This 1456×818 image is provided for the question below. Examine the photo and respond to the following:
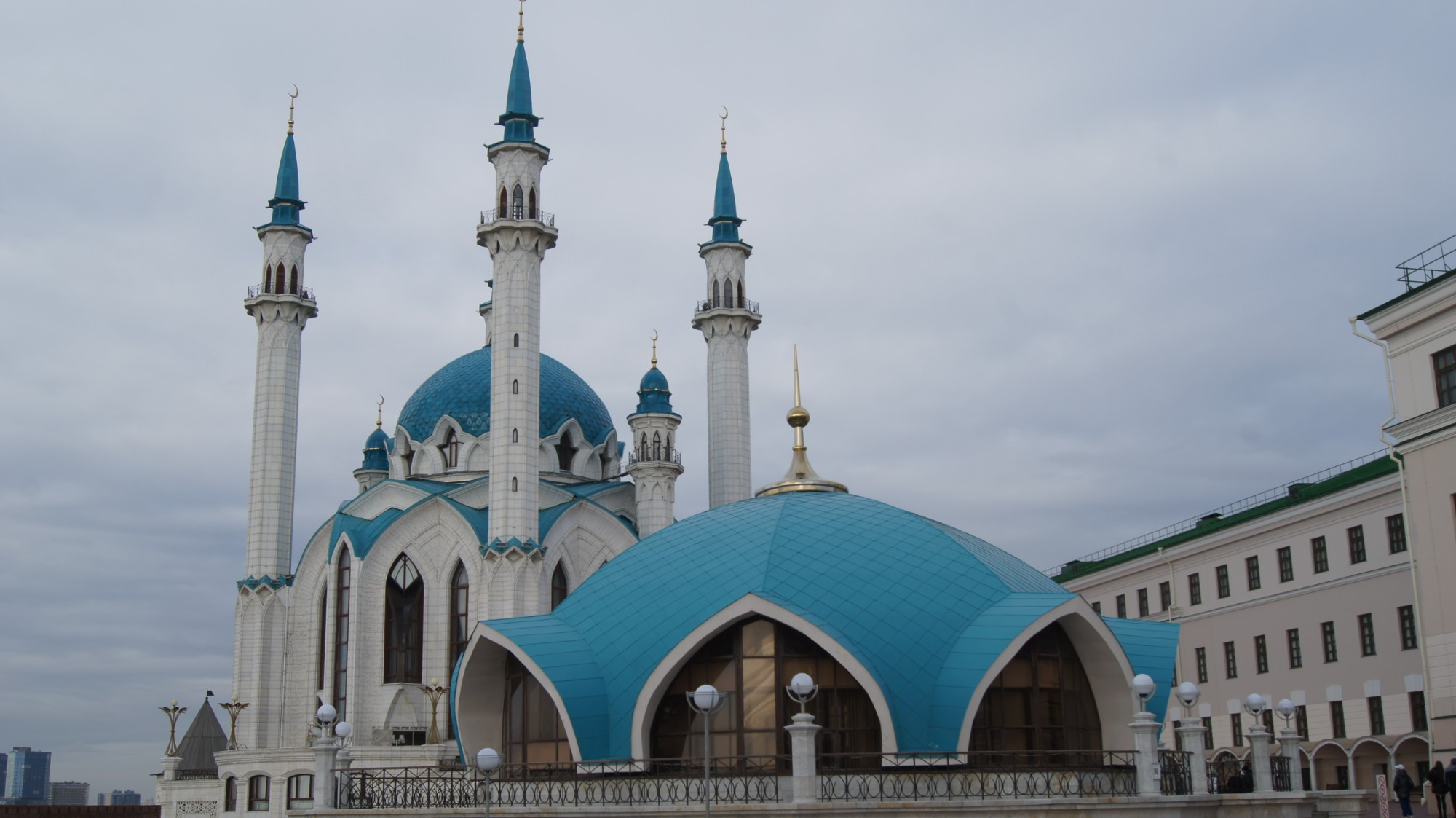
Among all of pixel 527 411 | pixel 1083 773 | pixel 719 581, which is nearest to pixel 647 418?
pixel 527 411

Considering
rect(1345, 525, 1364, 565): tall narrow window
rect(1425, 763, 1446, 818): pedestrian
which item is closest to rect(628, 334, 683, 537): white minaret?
rect(1345, 525, 1364, 565): tall narrow window

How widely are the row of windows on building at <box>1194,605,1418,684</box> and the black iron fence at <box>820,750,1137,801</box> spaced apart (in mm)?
17401

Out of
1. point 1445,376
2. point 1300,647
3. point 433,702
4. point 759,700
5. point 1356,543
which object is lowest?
point 759,700

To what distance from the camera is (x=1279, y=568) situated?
1644 inches

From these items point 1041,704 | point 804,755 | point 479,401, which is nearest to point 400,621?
point 479,401

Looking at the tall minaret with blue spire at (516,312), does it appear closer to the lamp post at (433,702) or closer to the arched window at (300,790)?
the lamp post at (433,702)

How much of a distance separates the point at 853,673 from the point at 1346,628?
22.0 m

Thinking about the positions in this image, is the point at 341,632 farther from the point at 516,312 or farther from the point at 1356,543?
the point at 1356,543

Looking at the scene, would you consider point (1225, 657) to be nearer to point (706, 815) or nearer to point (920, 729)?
point (920, 729)

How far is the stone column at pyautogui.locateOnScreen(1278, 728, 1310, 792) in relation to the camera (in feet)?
75.0

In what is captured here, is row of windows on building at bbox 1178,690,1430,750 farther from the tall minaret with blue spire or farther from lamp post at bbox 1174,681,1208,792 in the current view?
the tall minaret with blue spire

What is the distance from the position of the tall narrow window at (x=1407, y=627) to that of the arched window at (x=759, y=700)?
789 inches

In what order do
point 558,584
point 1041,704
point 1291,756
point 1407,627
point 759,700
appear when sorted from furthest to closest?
1. point 558,584
2. point 1407,627
3. point 1041,704
4. point 1291,756
5. point 759,700

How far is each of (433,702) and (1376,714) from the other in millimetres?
25429
